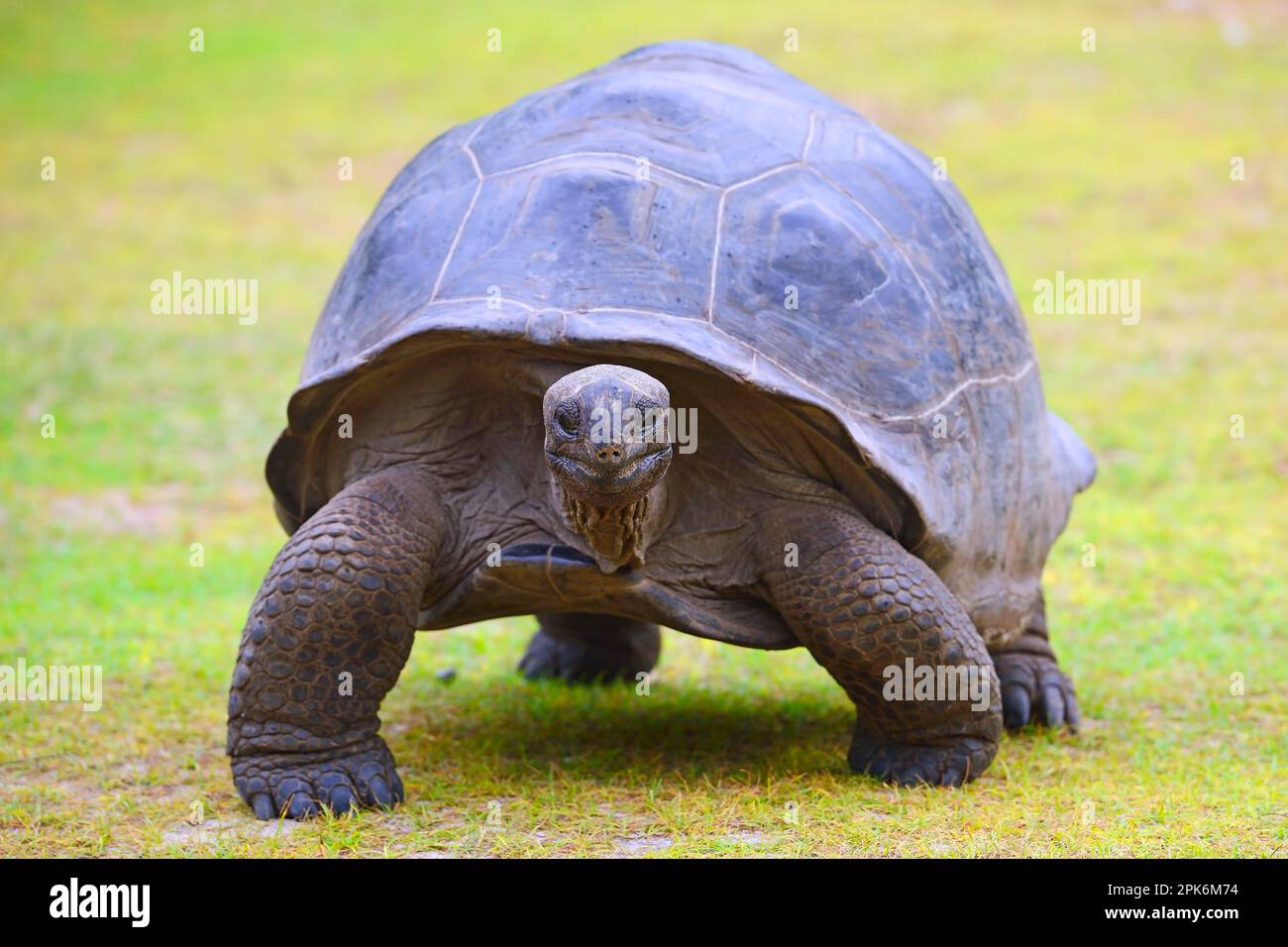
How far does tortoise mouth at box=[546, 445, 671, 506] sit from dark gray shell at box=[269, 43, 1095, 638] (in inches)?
13.7

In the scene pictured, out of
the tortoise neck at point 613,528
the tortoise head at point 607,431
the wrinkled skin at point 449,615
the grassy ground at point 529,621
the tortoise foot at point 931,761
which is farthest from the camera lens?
the tortoise foot at point 931,761

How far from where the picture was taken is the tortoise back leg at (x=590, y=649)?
582 cm

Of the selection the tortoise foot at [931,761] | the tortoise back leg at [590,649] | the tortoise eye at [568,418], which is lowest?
the tortoise foot at [931,761]

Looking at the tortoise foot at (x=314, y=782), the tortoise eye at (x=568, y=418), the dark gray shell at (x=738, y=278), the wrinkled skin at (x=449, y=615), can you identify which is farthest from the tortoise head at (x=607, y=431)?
the tortoise foot at (x=314, y=782)

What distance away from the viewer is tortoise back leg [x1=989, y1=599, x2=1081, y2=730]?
5.25 meters

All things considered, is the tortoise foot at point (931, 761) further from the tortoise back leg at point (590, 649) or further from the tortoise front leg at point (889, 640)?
the tortoise back leg at point (590, 649)

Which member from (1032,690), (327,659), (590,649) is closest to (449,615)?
(327,659)

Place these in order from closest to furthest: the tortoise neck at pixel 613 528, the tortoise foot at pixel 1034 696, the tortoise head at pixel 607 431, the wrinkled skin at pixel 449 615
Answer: the tortoise head at pixel 607 431
the tortoise neck at pixel 613 528
the wrinkled skin at pixel 449 615
the tortoise foot at pixel 1034 696

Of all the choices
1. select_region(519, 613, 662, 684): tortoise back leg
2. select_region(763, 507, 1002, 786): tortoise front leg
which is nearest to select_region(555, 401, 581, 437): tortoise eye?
select_region(763, 507, 1002, 786): tortoise front leg

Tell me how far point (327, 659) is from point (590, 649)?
6.17 feet

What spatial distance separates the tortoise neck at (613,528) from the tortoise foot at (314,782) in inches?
31.1

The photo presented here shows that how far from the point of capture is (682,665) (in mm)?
6336

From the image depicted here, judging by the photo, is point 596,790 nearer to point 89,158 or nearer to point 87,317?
point 87,317

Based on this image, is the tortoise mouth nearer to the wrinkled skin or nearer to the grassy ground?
the wrinkled skin
